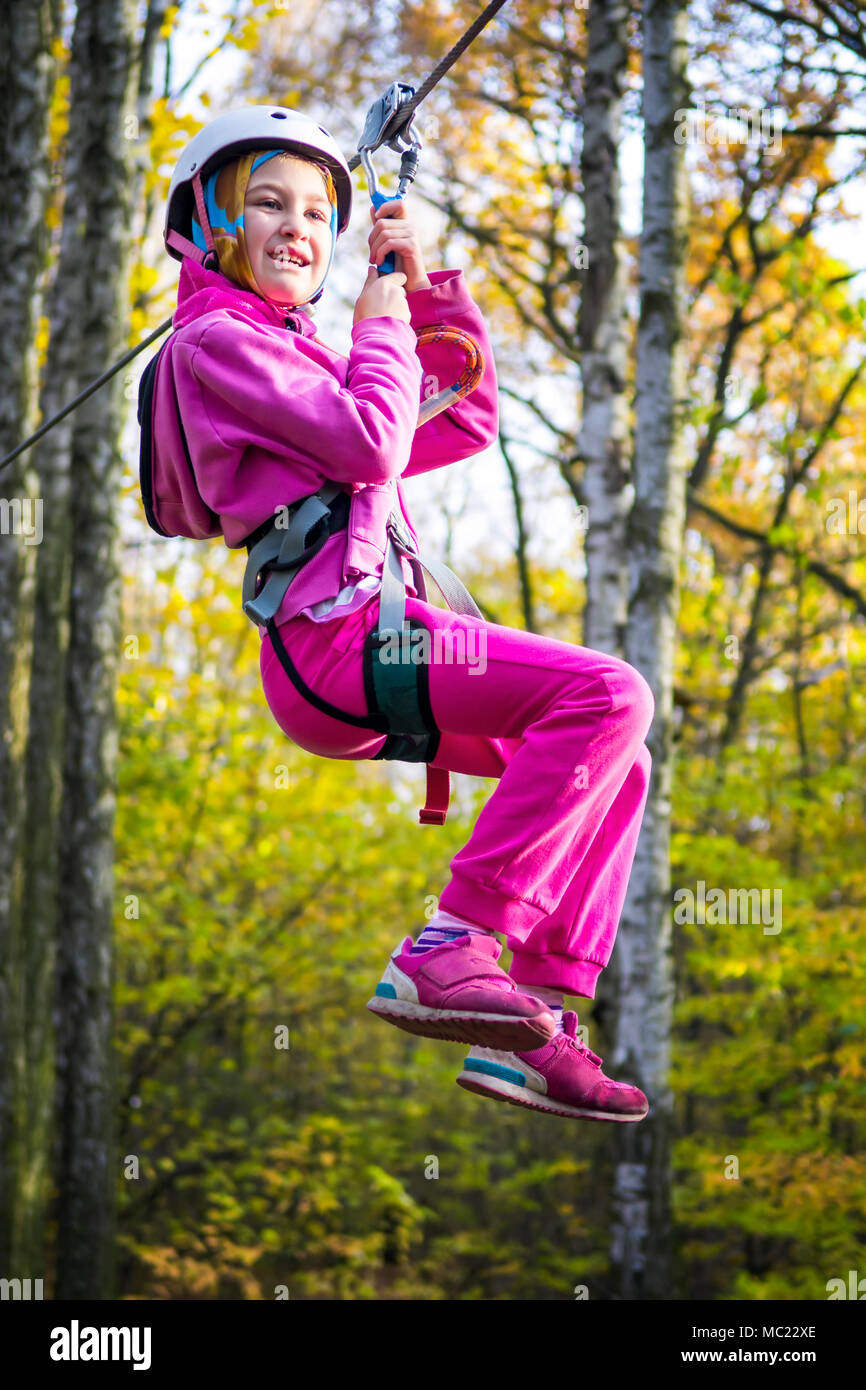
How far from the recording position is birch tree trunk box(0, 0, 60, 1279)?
6844mm

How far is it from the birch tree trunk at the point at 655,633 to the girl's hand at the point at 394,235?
14.8ft

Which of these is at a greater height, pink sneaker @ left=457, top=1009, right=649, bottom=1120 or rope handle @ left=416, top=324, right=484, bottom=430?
rope handle @ left=416, top=324, right=484, bottom=430

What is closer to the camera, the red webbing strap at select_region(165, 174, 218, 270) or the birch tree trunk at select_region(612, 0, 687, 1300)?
the red webbing strap at select_region(165, 174, 218, 270)

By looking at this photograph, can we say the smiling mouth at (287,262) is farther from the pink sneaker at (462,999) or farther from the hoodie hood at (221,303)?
the pink sneaker at (462,999)

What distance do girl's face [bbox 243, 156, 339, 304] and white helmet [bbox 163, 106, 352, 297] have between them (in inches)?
1.5

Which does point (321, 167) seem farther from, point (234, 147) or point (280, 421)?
point (280, 421)

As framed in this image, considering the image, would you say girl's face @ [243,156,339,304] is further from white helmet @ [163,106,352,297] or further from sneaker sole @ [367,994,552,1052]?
sneaker sole @ [367,994,552,1052]

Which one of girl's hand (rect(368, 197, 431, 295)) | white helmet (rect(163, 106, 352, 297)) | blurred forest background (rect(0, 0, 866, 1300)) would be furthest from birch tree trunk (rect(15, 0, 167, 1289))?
girl's hand (rect(368, 197, 431, 295))

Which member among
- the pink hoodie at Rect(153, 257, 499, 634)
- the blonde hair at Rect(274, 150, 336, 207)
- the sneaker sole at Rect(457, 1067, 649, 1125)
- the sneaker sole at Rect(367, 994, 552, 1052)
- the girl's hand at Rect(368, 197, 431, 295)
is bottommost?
the sneaker sole at Rect(457, 1067, 649, 1125)

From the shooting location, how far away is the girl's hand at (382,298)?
2.47 m
